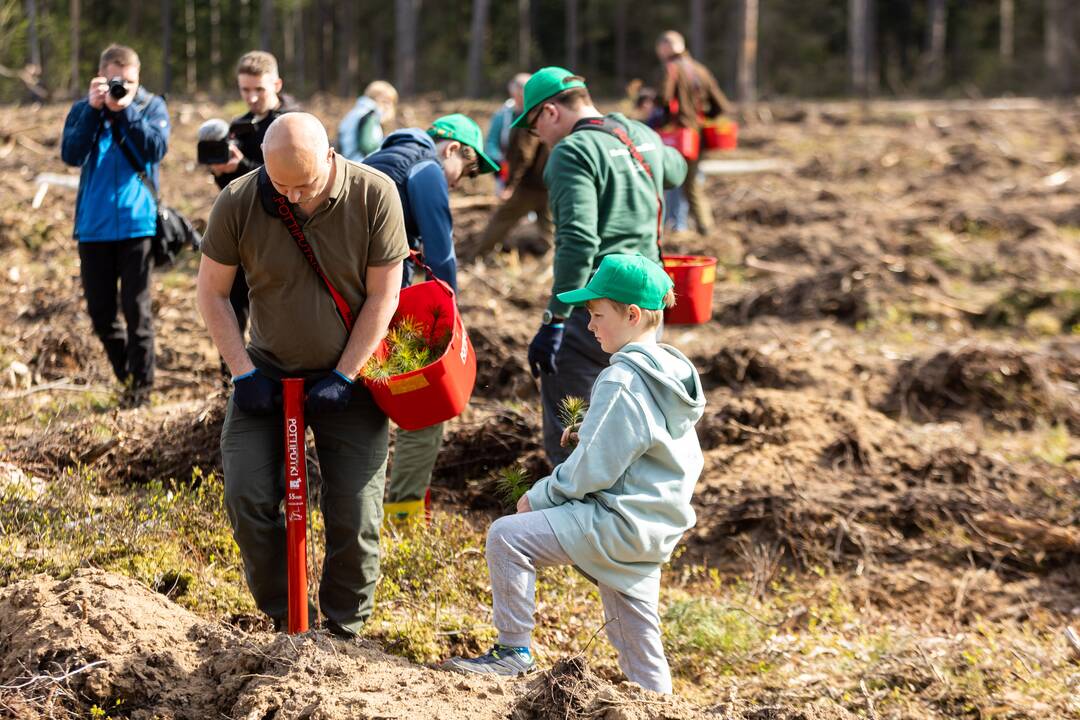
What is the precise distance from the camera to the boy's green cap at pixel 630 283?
3.79 m

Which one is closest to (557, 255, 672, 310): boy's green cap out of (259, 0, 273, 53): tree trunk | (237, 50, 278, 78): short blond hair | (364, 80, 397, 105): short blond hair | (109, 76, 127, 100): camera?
(237, 50, 278, 78): short blond hair

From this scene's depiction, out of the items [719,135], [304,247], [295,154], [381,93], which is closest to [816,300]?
[719,135]

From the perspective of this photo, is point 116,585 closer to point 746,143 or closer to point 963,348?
point 963,348

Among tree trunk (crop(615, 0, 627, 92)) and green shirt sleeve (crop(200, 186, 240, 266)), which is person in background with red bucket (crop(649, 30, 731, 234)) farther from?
tree trunk (crop(615, 0, 627, 92))

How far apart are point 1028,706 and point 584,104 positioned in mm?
3012

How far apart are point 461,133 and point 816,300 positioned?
6.27 m

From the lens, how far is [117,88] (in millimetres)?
6320

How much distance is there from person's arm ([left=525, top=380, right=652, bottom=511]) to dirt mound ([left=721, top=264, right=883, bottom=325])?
728cm

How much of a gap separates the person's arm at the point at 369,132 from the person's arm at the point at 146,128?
103 inches

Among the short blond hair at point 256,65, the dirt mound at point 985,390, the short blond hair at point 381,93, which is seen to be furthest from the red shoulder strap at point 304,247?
the short blond hair at point 381,93

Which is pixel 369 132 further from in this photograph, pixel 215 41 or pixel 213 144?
pixel 215 41

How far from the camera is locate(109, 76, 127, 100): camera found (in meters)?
6.31

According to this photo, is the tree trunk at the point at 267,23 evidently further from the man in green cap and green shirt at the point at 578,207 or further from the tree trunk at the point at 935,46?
the man in green cap and green shirt at the point at 578,207

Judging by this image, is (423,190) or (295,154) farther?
(423,190)
